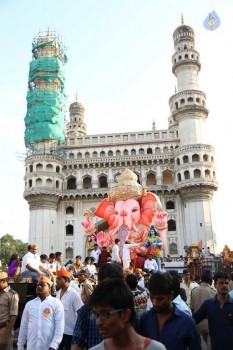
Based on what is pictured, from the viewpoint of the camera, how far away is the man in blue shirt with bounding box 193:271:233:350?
4301 millimetres

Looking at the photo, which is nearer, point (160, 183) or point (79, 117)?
point (160, 183)

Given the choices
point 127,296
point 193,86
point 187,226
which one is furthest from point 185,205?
point 127,296

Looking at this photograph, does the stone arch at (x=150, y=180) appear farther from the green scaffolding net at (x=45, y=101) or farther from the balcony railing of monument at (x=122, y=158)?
the green scaffolding net at (x=45, y=101)

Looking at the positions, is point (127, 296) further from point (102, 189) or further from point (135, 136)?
point (135, 136)

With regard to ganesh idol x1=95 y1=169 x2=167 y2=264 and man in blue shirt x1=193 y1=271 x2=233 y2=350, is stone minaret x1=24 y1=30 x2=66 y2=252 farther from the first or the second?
man in blue shirt x1=193 y1=271 x2=233 y2=350

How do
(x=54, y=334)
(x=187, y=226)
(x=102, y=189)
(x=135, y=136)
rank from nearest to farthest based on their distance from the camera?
(x=54, y=334)
(x=187, y=226)
(x=102, y=189)
(x=135, y=136)

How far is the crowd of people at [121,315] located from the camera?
85.1 inches

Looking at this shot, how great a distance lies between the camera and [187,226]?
36.9 meters

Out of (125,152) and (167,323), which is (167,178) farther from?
(167,323)

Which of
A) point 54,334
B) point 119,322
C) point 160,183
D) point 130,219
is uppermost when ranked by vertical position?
point 160,183

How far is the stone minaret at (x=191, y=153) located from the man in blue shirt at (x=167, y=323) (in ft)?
111

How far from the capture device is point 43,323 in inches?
186

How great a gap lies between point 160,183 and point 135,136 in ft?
21.5

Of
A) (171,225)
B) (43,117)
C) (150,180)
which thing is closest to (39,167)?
(43,117)
